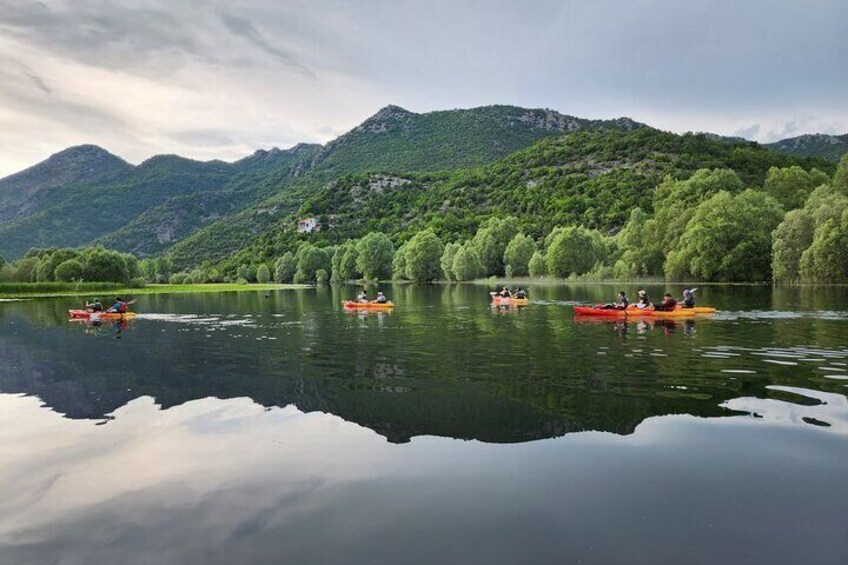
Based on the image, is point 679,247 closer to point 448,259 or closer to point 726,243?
point 726,243

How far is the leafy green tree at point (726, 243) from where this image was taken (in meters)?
94.4

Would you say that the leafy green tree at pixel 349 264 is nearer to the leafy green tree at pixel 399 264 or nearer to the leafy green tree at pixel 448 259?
the leafy green tree at pixel 399 264

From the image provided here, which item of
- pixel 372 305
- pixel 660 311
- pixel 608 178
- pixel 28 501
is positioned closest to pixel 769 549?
pixel 28 501

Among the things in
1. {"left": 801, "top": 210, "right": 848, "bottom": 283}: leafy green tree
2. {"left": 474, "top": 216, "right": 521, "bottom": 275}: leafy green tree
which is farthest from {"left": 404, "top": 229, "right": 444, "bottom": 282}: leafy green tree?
{"left": 801, "top": 210, "right": 848, "bottom": 283}: leafy green tree

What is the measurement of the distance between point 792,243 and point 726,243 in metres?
13.9

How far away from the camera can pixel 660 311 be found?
43.3 meters

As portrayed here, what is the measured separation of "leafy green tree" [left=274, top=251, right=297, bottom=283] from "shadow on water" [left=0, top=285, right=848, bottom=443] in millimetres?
142755

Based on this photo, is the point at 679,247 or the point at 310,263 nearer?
the point at 679,247

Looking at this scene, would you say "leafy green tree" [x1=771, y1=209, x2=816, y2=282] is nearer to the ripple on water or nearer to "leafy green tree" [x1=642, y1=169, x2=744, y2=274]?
"leafy green tree" [x1=642, y1=169, x2=744, y2=274]

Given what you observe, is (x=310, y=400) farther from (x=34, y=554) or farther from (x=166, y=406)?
(x=34, y=554)

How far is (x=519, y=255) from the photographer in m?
144

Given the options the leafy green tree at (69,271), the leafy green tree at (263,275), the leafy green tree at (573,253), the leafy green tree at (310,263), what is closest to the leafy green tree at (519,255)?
Answer: the leafy green tree at (573,253)

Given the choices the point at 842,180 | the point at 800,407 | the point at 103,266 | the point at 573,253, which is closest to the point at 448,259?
the point at 573,253

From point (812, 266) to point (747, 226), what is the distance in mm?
20663
